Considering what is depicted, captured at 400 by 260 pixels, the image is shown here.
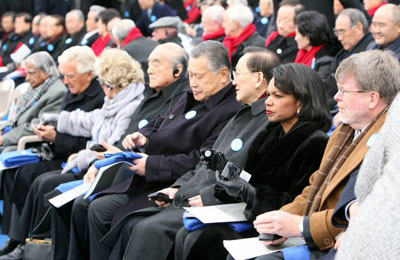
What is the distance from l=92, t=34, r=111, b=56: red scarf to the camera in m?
7.84

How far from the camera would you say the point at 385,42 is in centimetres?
489

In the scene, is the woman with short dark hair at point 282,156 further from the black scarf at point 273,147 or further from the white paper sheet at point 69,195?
the white paper sheet at point 69,195

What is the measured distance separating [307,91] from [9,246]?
293cm

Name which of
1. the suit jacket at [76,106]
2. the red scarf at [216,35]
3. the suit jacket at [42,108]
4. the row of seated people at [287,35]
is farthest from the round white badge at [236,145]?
the red scarf at [216,35]

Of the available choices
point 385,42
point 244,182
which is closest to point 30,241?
point 244,182

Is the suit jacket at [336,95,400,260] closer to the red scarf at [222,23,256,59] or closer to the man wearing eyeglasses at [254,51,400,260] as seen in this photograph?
the man wearing eyeglasses at [254,51,400,260]

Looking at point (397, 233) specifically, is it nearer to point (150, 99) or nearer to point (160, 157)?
point (160, 157)

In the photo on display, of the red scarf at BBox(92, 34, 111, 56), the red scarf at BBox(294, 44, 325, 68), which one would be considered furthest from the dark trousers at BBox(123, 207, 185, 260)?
the red scarf at BBox(92, 34, 111, 56)

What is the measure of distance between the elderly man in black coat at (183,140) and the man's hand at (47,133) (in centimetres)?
129

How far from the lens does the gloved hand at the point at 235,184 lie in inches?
118

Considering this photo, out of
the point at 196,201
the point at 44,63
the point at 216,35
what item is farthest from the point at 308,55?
the point at 196,201

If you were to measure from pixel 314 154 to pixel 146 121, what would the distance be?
1.78 metres

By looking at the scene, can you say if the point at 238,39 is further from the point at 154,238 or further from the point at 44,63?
the point at 154,238

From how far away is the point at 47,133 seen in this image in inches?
209
